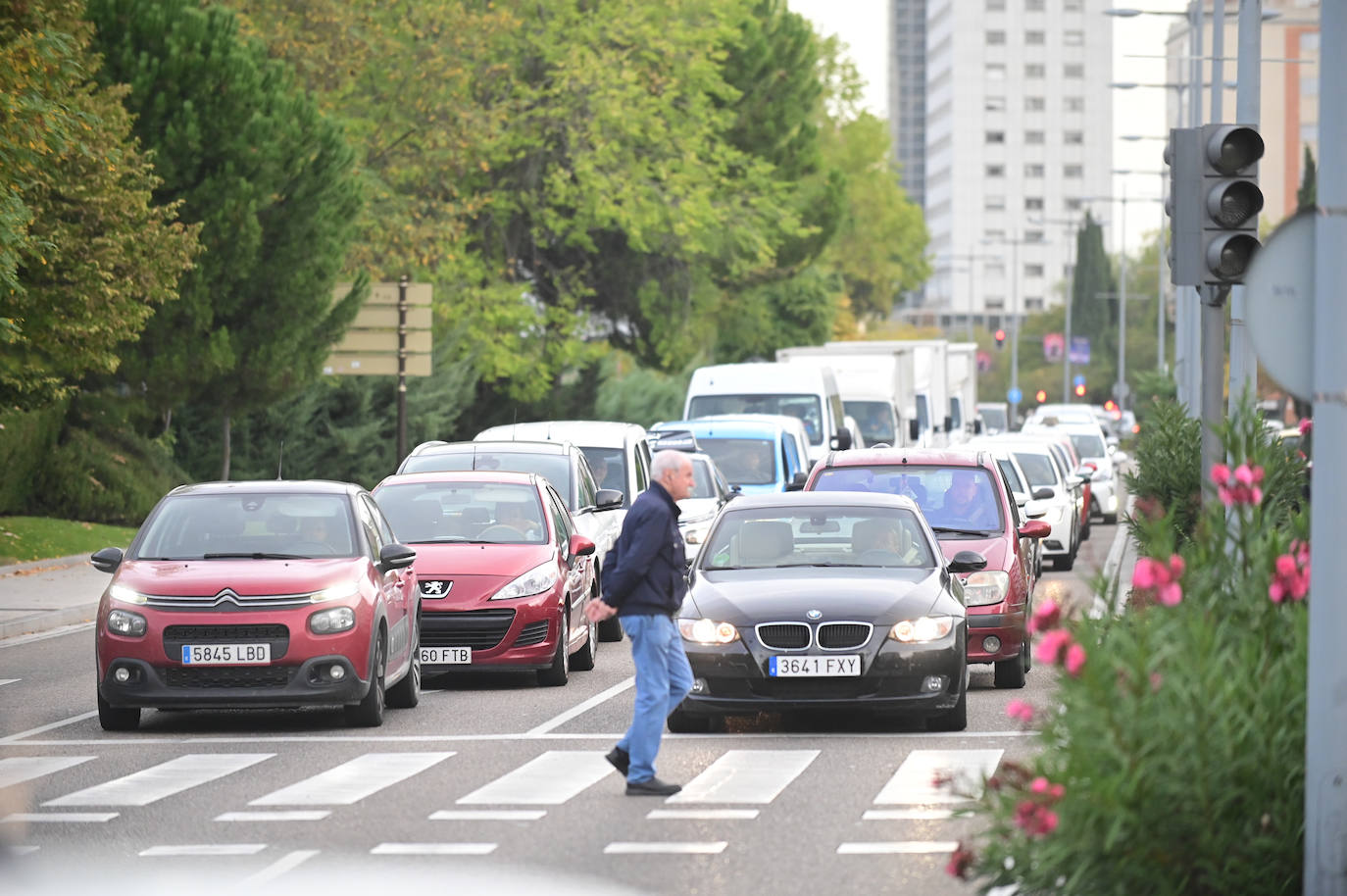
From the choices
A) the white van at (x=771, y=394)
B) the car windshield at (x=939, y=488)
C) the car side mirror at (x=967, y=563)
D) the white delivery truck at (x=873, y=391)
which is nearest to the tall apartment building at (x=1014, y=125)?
the white delivery truck at (x=873, y=391)

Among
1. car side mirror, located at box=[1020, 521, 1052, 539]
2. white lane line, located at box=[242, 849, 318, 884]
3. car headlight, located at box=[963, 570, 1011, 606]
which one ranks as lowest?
white lane line, located at box=[242, 849, 318, 884]

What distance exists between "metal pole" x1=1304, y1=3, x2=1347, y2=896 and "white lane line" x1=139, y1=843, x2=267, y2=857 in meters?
4.63

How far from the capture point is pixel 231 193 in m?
35.8

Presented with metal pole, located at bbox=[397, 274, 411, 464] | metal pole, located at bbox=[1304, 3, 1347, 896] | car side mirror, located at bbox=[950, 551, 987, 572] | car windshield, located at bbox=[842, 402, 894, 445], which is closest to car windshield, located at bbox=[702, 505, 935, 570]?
car side mirror, located at bbox=[950, 551, 987, 572]

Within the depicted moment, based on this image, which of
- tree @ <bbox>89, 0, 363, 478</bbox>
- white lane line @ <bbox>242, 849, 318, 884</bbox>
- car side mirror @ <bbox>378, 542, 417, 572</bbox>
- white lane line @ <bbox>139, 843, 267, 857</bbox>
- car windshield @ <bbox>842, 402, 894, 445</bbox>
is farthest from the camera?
car windshield @ <bbox>842, 402, 894, 445</bbox>

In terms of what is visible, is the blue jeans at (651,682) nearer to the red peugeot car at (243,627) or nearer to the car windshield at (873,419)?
the red peugeot car at (243,627)

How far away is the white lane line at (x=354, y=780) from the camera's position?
36.5 ft

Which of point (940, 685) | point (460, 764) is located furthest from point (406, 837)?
point (940, 685)

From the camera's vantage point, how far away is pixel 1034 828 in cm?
645

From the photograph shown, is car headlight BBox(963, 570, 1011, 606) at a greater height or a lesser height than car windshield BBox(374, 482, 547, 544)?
lesser

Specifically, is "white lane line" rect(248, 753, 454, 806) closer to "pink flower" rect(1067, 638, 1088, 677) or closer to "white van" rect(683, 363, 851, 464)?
"pink flower" rect(1067, 638, 1088, 677)

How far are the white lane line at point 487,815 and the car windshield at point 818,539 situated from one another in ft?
13.2

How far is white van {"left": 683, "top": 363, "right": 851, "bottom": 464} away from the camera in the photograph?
38.0 metres

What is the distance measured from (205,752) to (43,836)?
9.80ft
